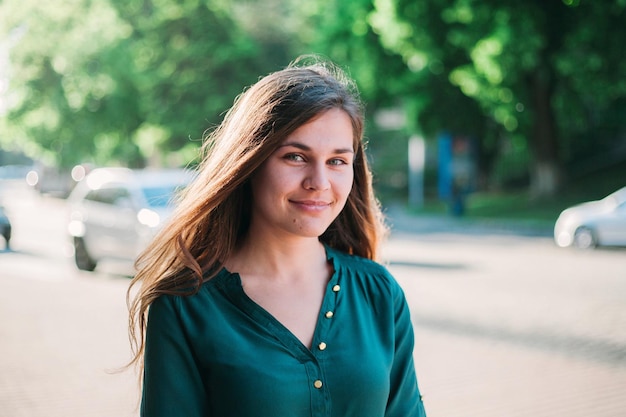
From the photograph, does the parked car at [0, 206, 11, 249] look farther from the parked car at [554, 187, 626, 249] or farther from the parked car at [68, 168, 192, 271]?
the parked car at [554, 187, 626, 249]

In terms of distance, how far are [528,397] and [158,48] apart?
32.8 m

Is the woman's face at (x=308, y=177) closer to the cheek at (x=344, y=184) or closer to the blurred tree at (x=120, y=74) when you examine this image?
the cheek at (x=344, y=184)

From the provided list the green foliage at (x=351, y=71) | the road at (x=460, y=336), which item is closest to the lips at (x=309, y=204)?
the road at (x=460, y=336)

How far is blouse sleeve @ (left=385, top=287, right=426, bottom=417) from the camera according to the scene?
237 cm

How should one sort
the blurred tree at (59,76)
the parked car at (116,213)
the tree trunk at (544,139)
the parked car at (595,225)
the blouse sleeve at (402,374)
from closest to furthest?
the blouse sleeve at (402,374), the parked car at (116,213), the parked car at (595,225), the tree trunk at (544,139), the blurred tree at (59,76)

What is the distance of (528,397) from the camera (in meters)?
6.27

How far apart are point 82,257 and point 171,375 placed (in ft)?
44.2

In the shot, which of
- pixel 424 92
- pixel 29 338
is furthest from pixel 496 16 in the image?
pixel 29 338

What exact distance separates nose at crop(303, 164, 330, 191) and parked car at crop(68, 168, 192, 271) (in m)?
10.5

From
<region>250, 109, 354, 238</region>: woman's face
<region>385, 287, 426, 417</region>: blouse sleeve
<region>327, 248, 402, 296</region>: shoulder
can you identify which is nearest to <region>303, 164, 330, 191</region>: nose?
<region>250, 109, 354, 238</region>: woman's face

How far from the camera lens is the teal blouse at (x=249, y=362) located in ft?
6.82

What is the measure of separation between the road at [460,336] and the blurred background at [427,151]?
4cm

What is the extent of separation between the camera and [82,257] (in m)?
15.0

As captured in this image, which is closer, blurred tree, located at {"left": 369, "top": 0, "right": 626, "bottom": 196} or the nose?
the nose
